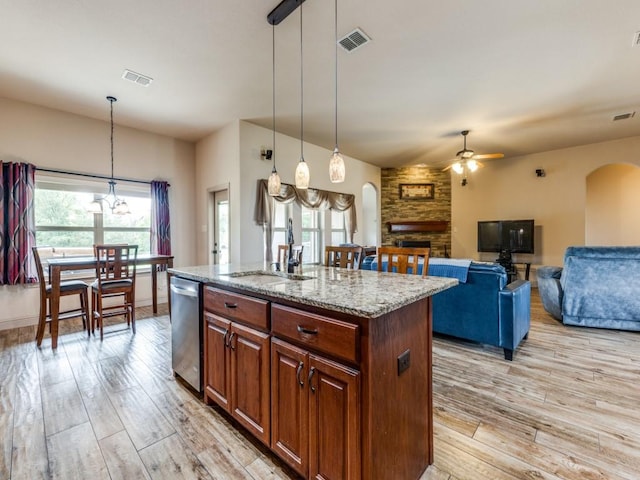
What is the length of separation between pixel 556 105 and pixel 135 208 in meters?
6.77

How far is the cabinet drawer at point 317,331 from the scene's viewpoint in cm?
113

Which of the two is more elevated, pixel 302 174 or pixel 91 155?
pixel 91 155

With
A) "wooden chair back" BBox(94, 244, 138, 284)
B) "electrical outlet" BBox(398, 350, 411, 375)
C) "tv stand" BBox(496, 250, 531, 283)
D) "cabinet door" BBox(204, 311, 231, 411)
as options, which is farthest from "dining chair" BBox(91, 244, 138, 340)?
"tv stand" BBox(496, 250, 531, 283)

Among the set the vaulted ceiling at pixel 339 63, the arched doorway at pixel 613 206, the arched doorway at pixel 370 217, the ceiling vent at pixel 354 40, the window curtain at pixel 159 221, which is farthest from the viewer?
the arched doorway at pixel 370 217

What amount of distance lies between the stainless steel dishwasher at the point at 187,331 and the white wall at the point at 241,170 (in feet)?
7.73

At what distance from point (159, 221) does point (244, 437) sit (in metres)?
4.23

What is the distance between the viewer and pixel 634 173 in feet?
21.1

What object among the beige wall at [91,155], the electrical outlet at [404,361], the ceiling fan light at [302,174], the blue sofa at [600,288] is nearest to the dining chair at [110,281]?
the beige wall at [91,155]

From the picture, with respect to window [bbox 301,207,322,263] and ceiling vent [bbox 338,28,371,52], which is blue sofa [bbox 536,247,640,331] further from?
window [bbox 301,207,322,263]

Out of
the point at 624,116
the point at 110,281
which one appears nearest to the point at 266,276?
the point at 110,281

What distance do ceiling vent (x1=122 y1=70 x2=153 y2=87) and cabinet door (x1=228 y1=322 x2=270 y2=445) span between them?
3.19 meters

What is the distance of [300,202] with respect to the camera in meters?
5.64

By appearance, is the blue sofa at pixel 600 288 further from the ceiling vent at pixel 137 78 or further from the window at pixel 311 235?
the ceiling vent at pixel 137 78

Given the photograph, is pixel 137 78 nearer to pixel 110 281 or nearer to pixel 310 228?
pixel 110 281
